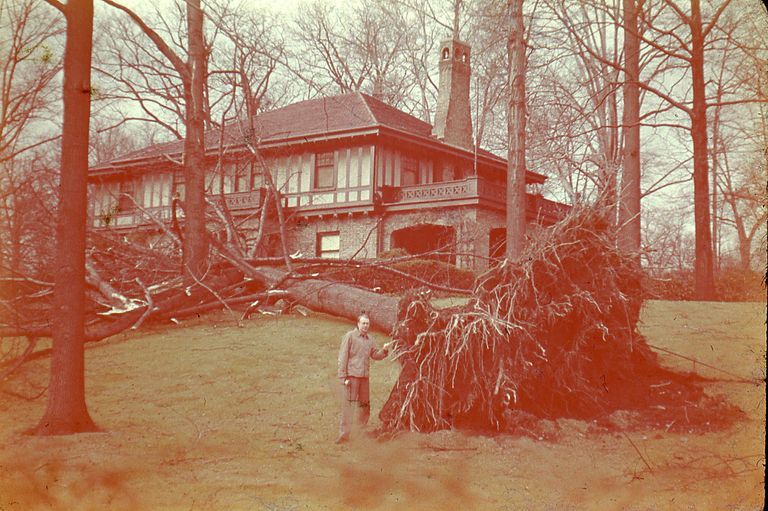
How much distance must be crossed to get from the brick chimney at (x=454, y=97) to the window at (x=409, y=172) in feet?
8.75

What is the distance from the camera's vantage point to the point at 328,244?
944 inches

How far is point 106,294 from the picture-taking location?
10281mm

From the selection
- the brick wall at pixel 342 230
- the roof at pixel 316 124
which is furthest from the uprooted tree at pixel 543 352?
the roof at pixel 316 124

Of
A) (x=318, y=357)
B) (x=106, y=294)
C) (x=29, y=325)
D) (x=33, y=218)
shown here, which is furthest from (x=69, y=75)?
(x=318, y=357)

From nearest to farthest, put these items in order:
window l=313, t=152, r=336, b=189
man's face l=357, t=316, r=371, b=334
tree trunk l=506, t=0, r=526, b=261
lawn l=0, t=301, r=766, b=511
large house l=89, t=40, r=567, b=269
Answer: lawn l=0, t=301, r=766, b=511 → man's face l=357, t=316, r=371, b=334 → tree trunk l=506, t=0, r=526, b=261 → large house l=89, t=40, r=567, b=269 → window l=313, t=152, r=336, b=189

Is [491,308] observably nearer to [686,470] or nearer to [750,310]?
[686,470]

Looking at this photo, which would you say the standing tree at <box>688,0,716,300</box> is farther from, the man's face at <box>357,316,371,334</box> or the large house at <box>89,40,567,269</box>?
the large house at <box>89,40,567,269</box>

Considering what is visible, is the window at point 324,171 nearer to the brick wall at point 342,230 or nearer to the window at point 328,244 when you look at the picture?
the brick wall at point 342,230

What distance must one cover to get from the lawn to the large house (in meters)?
13.2

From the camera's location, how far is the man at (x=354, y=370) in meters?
7.44

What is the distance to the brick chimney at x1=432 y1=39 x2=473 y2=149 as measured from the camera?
28156 millimetres

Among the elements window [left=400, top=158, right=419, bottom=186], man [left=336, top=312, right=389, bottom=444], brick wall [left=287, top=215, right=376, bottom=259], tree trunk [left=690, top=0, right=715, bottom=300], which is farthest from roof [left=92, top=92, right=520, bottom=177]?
man [left=336, top=312, right=389, bottom=444]

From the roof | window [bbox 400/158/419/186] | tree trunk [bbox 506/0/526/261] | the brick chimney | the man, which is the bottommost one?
the man

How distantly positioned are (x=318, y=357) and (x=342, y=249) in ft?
44.5
